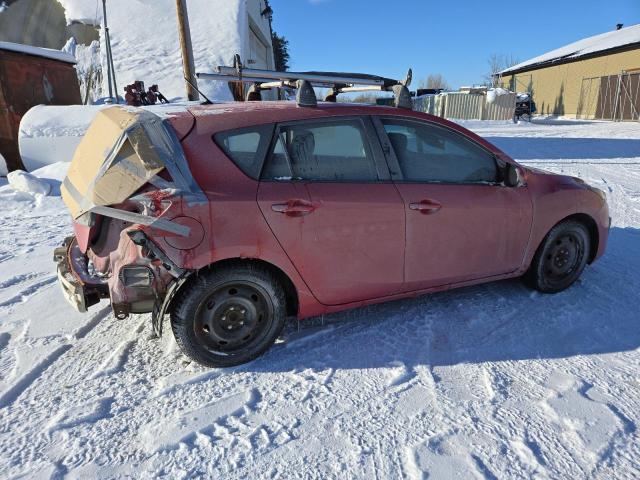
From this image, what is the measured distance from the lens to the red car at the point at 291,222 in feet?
8.13

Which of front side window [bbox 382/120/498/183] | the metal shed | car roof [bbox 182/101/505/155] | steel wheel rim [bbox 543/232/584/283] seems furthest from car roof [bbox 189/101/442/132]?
the metal shed

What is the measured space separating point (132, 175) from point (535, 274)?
325cm

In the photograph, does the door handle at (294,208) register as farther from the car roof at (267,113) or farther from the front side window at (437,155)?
the front side window at (437,155)

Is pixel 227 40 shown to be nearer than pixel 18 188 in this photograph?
No

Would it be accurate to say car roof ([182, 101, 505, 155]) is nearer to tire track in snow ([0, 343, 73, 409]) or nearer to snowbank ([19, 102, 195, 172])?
tire track in snow ([0, 343, 73, 409])

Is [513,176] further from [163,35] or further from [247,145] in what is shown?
[163,35]

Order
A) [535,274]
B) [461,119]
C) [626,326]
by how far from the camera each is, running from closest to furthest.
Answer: [626,326] < [535,274] < [461,119]

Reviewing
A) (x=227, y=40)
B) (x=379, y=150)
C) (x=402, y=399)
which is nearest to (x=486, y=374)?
(x=402, y=399)

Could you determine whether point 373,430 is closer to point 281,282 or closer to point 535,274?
point 281,282

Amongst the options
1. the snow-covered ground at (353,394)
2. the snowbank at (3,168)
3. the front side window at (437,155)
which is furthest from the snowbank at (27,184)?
the front side window at (437,155)

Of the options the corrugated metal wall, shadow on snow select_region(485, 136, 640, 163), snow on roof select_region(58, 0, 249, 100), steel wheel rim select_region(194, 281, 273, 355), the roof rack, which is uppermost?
snow on roof select_region(58, 0, 249, 100)

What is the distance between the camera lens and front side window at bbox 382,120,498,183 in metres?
3.04

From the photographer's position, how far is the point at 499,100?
92.6 ft

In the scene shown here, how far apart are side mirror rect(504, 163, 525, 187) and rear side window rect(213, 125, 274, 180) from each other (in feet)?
6.26
